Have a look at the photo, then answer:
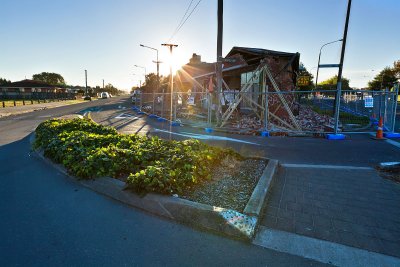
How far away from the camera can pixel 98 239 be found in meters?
2.89

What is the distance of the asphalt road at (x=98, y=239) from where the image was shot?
8.33 feet

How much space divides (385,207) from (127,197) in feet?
13.1

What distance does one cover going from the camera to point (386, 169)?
213 inches

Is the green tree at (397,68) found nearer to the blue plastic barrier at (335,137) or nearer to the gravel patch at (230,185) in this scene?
the blue plastic barrier at (335,137)

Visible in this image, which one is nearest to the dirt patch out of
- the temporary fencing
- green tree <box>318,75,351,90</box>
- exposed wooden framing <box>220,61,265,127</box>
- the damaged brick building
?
the temporary fencing

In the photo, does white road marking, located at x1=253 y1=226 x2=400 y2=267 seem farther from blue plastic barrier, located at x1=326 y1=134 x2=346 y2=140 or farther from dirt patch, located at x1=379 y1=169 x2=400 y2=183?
blue plastic barrier, located at x1=326 y1=134 x2=346 y2=140

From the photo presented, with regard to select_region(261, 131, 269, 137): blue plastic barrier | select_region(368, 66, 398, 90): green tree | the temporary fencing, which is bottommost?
select_region(261, 131, 269, 137): blue plastic barrier

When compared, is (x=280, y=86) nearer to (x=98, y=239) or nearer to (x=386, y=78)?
(x=98, y=239)

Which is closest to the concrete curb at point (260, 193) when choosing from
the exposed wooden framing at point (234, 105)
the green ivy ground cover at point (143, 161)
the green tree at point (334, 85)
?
the green ivy ground cover at point (143, 161)

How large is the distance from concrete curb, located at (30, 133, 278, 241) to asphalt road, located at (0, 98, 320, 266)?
4.5 inches

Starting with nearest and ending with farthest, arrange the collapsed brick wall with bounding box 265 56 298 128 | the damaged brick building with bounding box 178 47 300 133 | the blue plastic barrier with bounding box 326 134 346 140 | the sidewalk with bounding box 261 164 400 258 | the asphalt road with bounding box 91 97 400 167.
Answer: the sidewalk with bounding box 261 164 400 258 < the asphalt road with bounding box 91 97 400 167 < the blue plastic barrier with bounding box 326 134 346 140 < the damaged brick building with bounding box 178 47 300 133 < the collapsed brick wall with bounding box 265 56 298 128

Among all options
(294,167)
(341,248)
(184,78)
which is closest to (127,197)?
(341,248)

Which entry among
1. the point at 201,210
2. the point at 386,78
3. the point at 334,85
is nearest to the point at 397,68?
the point at 386,78

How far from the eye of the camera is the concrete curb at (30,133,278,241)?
3.00 m
